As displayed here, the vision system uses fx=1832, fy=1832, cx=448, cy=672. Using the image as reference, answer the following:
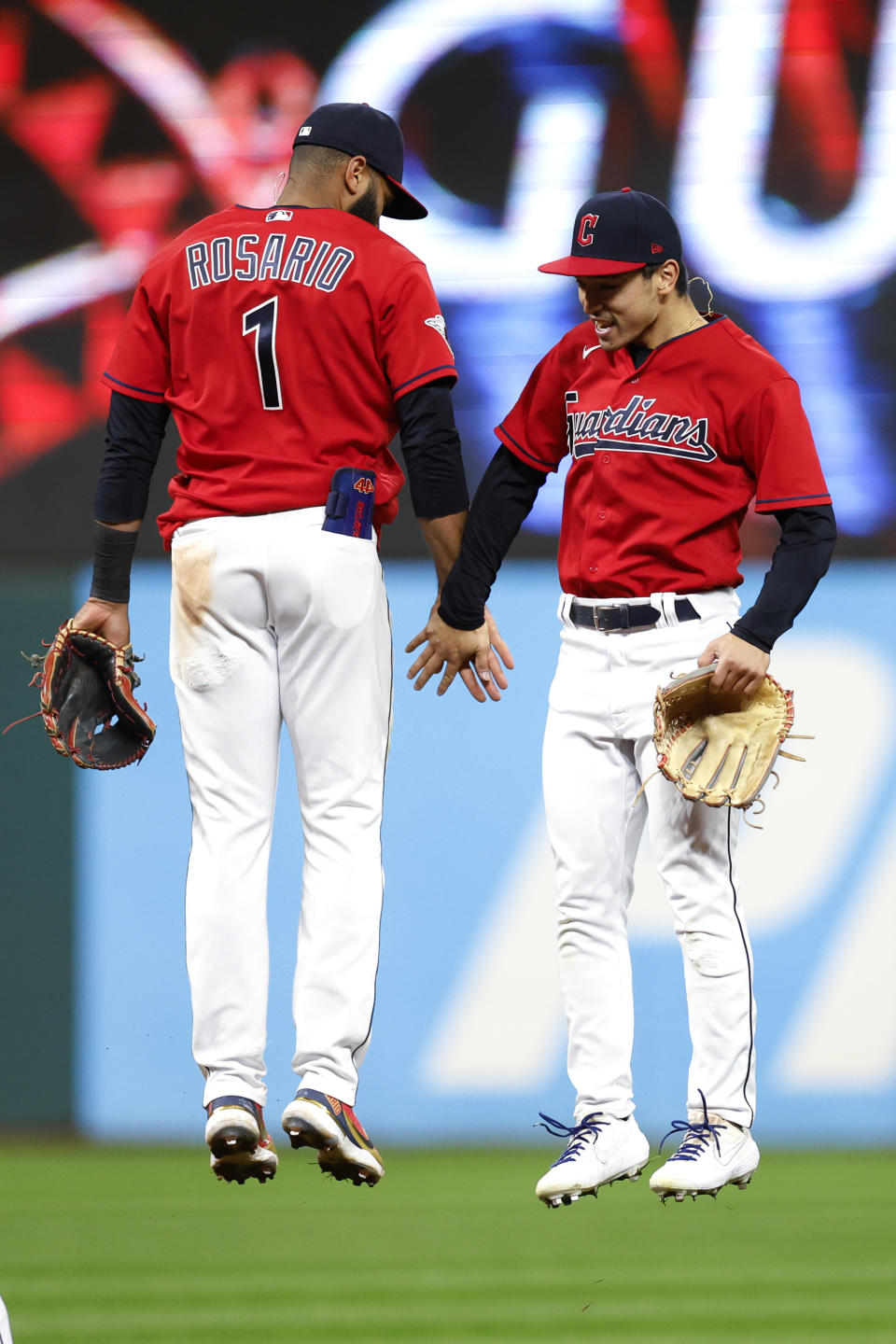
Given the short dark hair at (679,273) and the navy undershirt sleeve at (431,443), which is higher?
the short dark hair at (679,273)

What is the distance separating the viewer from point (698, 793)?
139 inches

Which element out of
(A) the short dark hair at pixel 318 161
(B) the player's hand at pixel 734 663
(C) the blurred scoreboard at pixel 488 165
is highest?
(C) the blurred scoreboard at pixel 488 165

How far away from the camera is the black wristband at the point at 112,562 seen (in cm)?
375

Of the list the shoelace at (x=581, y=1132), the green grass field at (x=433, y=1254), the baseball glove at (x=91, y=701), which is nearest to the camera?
the shoelace at (x=581, y=1132)

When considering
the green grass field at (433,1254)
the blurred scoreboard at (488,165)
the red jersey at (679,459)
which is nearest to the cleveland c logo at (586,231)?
the red jersey at (679,459)

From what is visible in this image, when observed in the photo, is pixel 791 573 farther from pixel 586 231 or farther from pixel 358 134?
pixel 358 134

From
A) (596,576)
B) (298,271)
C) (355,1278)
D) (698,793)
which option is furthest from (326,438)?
(355,1278)

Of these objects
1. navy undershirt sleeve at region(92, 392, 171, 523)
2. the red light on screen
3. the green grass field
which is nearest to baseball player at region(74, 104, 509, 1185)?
navy undershirt sleeve at region(92, 392, 171, 523)

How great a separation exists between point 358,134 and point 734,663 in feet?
4.21

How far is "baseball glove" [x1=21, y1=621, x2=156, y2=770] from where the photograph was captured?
3.72 m

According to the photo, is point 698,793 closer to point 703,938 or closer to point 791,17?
point 703,938

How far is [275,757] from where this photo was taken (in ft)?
12.0

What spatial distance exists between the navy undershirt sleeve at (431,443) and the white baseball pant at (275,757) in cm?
19

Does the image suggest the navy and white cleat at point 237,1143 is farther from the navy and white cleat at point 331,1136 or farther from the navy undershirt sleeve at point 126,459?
the navy undershirt sleeve at point 126,459
